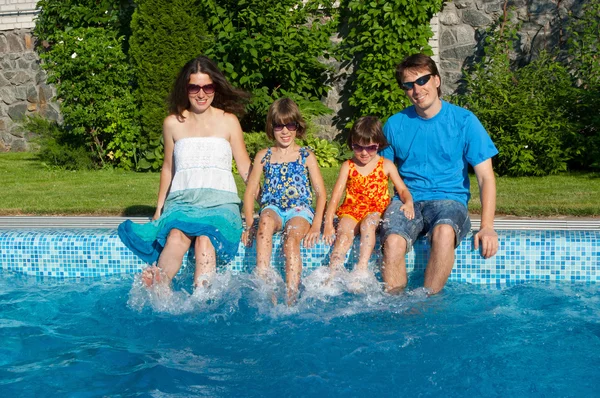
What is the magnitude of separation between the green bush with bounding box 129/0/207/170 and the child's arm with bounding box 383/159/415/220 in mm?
5430

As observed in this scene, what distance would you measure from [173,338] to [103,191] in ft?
13.7

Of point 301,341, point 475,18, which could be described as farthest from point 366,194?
point 475,18

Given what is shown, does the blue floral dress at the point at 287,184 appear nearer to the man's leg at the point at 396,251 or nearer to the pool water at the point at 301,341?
the pool water at the point at 301,341

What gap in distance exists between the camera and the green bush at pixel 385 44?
9.20 metres

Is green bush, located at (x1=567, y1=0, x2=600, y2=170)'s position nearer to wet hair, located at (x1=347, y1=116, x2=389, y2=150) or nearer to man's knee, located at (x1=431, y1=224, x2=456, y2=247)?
wet hair, located at (x1=347, y1=116, x2=389, y2=150)

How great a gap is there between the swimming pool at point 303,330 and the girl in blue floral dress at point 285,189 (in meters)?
0.24

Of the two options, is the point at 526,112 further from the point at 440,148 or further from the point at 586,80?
the point at 440,148

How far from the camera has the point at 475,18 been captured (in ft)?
31.3

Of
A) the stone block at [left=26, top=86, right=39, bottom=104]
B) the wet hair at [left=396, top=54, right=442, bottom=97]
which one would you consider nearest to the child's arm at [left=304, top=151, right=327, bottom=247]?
the wet hair at [left=396, top=54, right=442, bottom=97]

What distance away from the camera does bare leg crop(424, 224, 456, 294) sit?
407 centimetres

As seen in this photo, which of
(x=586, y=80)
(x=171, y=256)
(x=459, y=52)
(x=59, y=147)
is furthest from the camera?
(x=59, y=147)

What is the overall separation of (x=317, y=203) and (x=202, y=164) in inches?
30.5

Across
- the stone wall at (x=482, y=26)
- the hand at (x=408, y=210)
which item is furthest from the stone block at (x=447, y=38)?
the hand at (x=408, y=210)

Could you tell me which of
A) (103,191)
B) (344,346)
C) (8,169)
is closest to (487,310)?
(344,346)
